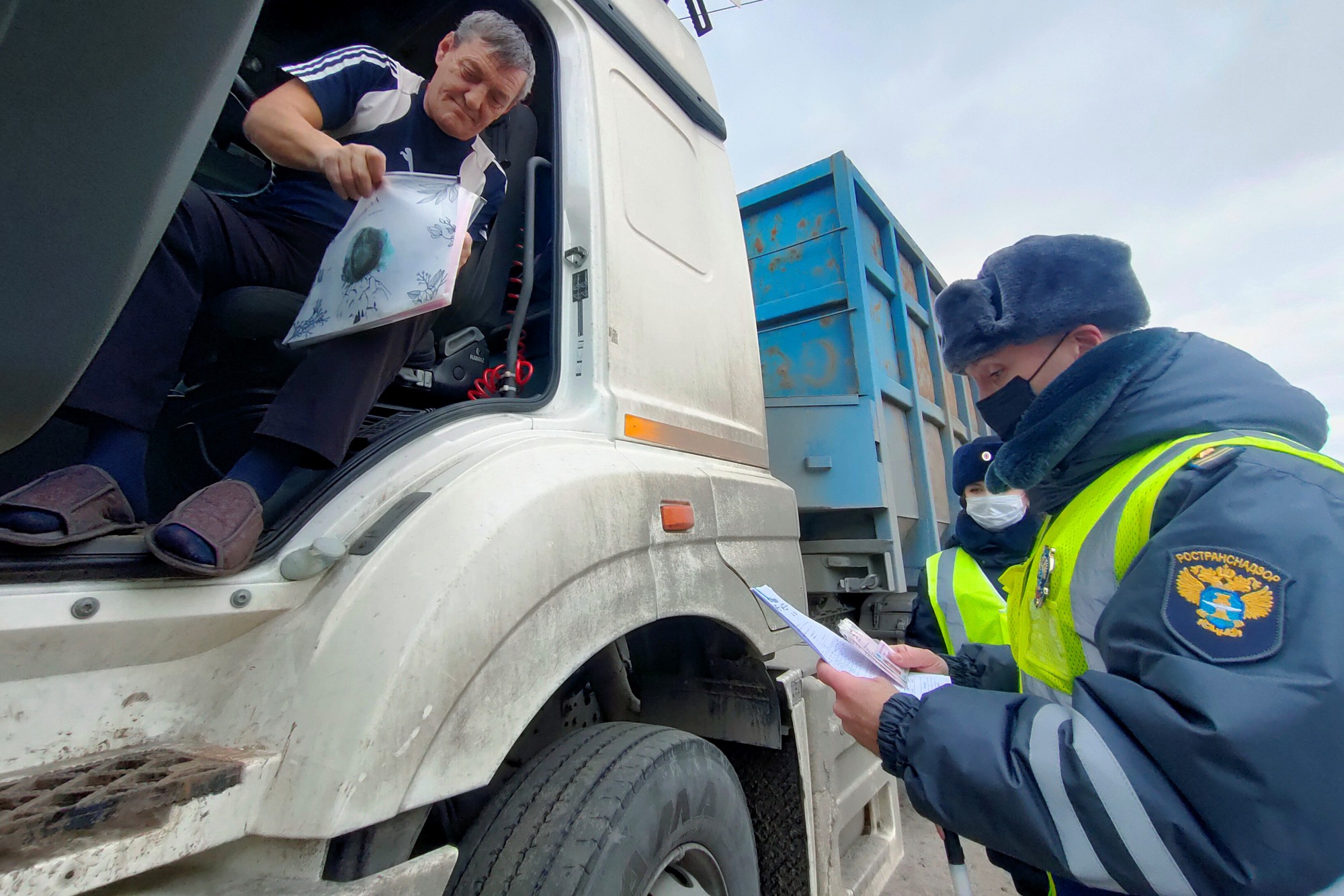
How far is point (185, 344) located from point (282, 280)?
26 cm

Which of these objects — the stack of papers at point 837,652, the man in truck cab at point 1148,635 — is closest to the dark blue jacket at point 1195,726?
the man in truck cab at point 1148,635

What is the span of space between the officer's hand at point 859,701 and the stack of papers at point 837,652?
0.02 meters

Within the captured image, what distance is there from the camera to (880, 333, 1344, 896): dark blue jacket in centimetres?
70

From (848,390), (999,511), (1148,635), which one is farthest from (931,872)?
(1148,635)

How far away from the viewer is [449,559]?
0.97 meters

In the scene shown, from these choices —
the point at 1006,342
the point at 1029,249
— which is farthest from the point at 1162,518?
the point at 1029,249

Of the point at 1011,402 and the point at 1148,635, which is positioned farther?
the point at 1011,402

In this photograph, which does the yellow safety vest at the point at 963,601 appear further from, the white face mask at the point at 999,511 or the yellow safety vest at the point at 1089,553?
the yellow safety vest at the point at 1089,553

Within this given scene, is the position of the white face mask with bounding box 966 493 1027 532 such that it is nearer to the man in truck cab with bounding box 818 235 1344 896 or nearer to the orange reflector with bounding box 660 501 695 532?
the man in truck cab with bounding box 818 235 1344 896

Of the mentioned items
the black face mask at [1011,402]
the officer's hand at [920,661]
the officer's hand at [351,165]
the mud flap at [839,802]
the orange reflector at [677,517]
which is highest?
the officer's hand at [351,165]

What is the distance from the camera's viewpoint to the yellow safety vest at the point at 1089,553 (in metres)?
0.95

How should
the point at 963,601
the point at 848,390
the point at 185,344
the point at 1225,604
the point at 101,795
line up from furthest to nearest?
the point at 848,390 < the point at 963,601 < the point at 185,344 < the point at 1225,604 < the point at 101,795

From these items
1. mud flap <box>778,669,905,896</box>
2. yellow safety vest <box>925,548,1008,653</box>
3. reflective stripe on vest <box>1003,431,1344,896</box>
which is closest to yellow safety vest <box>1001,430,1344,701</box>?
reflective stripe on vest <box>1003,431,1344,896</box>

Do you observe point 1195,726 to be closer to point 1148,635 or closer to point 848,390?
point 1148,635
